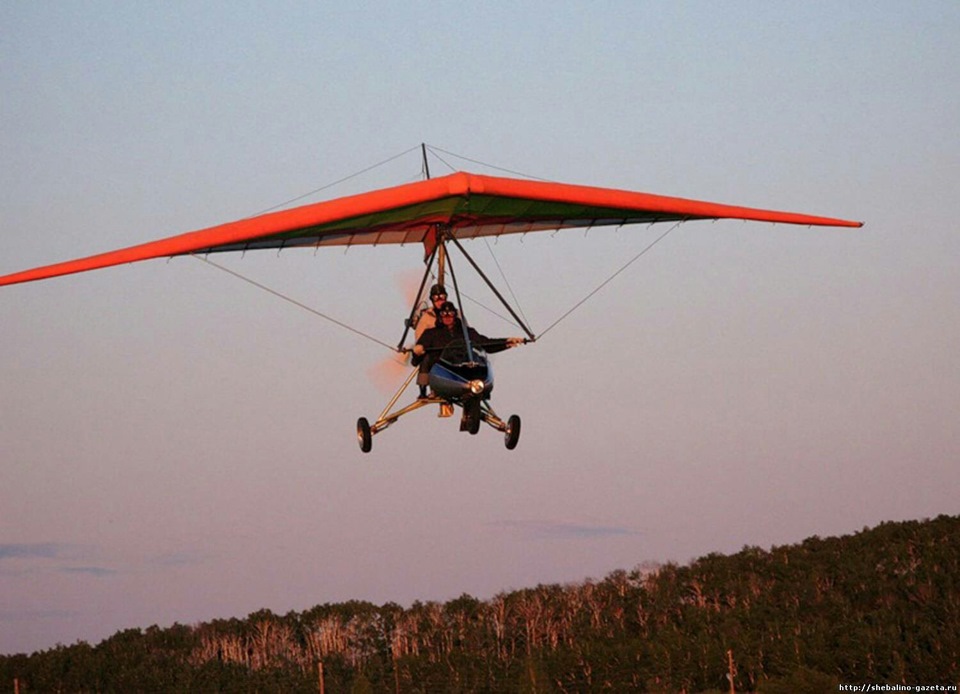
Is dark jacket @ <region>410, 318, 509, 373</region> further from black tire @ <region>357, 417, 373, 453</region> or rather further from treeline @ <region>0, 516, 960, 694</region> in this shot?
treeline @ <region>0, 516, 960, 694</region>

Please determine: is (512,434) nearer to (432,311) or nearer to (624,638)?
(432,311)

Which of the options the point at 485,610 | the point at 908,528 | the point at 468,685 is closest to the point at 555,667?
the point at 468,685

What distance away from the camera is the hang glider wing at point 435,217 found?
17.0 m

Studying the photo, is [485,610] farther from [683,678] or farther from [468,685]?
[683,678]

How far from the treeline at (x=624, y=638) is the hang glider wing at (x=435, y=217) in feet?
57.8

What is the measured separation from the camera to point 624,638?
4909cm

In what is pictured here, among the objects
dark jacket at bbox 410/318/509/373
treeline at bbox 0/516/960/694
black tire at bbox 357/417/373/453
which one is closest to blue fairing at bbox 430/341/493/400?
dark jacket at bbox 410/318/509/373

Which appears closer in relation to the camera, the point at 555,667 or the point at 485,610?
the point at 555,667

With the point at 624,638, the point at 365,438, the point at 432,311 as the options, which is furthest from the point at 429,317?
the point at 624,638

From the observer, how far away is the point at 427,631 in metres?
58.8

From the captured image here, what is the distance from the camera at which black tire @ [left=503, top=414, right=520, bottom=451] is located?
17219 mm

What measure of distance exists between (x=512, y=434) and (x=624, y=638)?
33141mm

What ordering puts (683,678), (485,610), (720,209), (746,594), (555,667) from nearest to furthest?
(720,209)
(683,678)
(555,667)
(746,594)
(485,610)

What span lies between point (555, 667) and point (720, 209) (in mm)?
28055
